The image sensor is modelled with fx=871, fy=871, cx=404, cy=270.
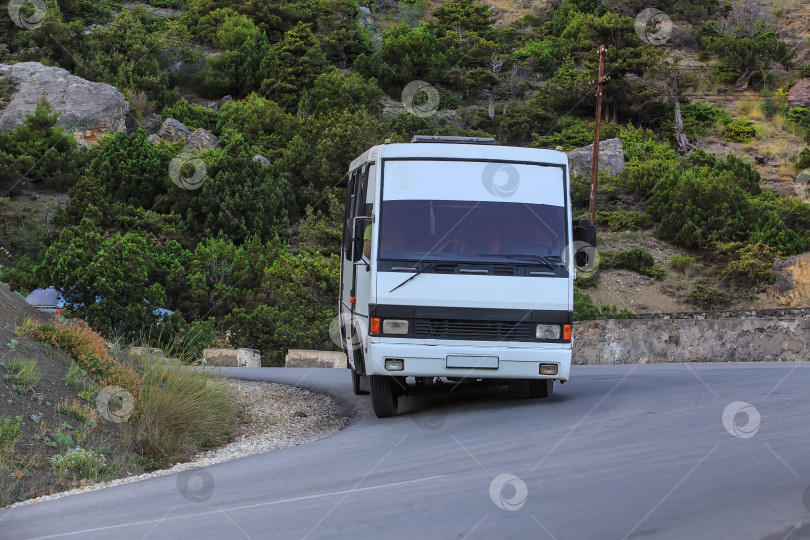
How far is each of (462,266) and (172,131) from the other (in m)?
47.2

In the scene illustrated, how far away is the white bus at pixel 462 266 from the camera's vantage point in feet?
A: 30.2

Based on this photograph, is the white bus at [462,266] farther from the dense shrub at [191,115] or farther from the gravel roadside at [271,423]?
the dense shrub at [191,115]

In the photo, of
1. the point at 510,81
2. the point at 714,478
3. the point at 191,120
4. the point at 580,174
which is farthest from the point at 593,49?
the point at 714,478

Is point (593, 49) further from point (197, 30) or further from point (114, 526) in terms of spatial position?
point (114, 526)

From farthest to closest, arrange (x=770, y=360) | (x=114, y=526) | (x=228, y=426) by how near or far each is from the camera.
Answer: (x=770, y=360) → (x=228, y=426) → (x=114, y=526)

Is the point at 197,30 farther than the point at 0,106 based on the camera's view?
Yes

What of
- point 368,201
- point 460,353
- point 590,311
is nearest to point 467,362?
point 460,353

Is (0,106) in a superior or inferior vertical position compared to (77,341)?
inferior

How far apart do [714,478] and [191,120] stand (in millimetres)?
55495

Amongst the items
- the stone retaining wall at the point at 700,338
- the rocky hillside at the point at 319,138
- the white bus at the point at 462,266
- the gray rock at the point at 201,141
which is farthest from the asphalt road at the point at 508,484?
the gray rock at the point at 201,141

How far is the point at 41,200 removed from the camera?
43.6 m

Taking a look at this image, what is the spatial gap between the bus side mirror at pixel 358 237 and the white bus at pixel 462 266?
0.01m

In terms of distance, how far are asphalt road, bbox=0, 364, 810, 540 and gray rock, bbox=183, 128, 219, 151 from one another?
145 ft

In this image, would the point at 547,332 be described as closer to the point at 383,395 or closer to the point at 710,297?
the point at 383,395
